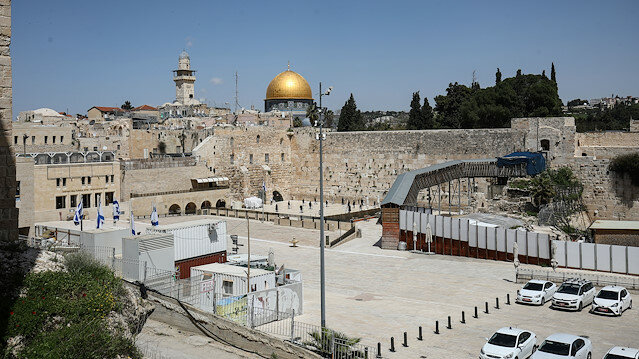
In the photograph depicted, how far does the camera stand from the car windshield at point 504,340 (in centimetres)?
1212

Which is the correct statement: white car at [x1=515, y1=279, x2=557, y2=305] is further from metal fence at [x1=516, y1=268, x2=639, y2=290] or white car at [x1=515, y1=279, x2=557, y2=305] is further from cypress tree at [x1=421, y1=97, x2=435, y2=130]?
cypress tree at [x1=421, y1=97, x2=435, y2=130]

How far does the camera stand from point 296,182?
48.4m

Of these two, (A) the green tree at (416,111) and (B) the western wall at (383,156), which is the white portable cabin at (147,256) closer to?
(B) the western wall at (383,156)

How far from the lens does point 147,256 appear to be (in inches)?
642

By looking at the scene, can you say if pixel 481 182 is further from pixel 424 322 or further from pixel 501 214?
pixel 424 322

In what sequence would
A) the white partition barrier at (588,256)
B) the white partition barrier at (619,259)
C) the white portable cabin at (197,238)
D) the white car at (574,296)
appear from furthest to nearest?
the white partition barrier at (588,256) → the white partition barrier at (619,259) → the white portable cabin at (197,238) → the white car at (574,296)

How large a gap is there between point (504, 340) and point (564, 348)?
48.1 inches

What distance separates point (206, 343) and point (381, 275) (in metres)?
9.30

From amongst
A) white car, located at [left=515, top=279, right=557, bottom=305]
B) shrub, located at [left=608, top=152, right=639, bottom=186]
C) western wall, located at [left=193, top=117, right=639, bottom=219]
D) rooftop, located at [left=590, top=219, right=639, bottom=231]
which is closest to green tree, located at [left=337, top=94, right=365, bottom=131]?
western wall, located at [left=193, top=117, right=639, bottom=219]

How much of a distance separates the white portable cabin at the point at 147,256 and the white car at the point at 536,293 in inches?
414

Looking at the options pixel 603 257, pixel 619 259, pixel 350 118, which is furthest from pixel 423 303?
pixel 350 118

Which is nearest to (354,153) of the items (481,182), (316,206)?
(316,206)

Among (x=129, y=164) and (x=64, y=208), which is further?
(x=129, y=164)

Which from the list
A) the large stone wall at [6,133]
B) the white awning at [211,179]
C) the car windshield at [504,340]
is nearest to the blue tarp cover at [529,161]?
the white awning at [211,179]
